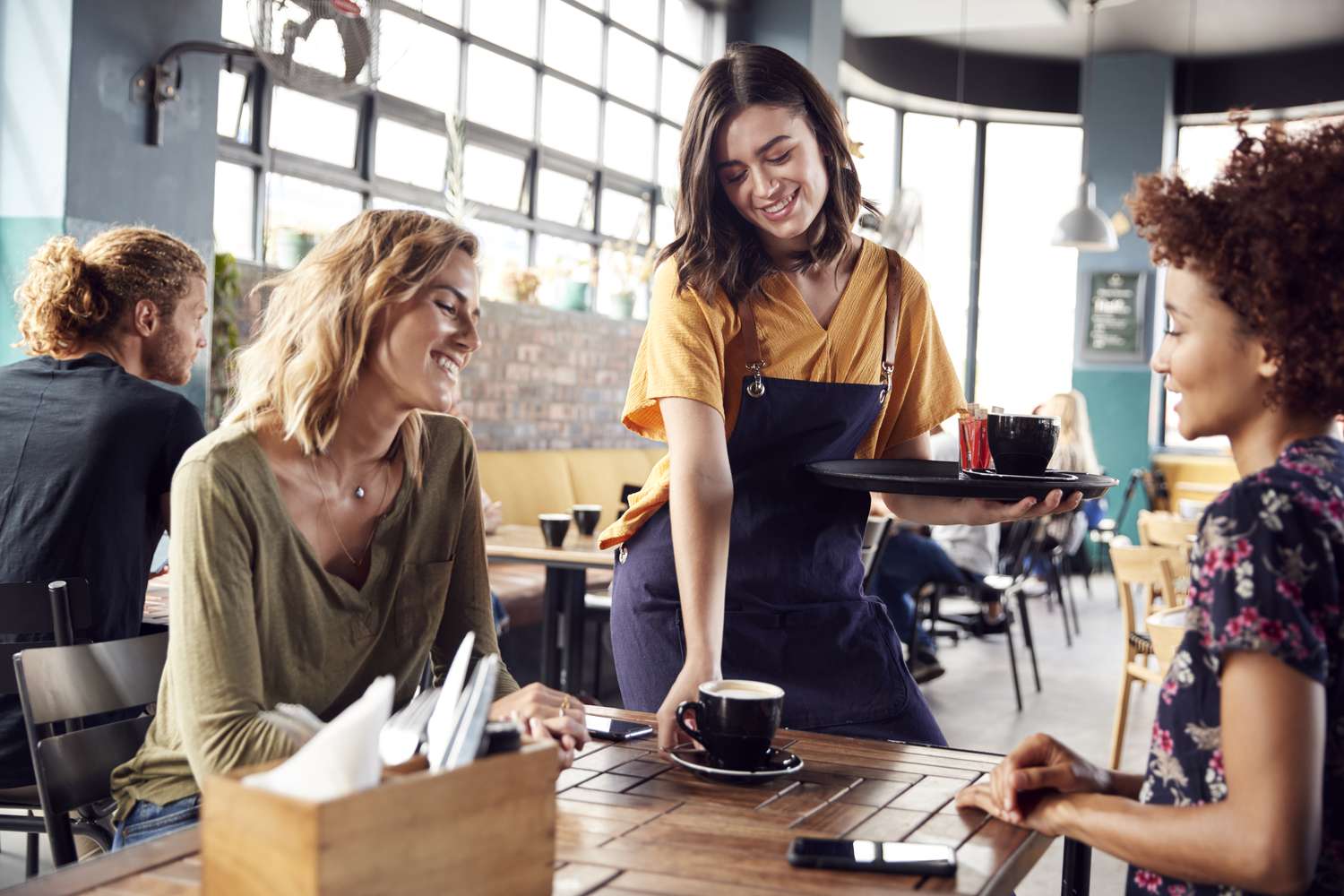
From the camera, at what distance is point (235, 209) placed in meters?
5.45

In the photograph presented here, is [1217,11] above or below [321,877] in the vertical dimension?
above

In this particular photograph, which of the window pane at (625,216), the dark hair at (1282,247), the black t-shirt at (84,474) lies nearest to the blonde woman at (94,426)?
the black t-shirt at (84,474)

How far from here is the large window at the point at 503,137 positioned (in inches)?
217

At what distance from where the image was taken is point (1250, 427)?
1.16 meters

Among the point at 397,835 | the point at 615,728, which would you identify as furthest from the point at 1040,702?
the point at 397,835

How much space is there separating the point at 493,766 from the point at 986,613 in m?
5.36

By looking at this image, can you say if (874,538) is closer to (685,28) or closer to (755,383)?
(755,383)

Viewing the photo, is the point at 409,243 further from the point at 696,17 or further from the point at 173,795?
the point at 696,17

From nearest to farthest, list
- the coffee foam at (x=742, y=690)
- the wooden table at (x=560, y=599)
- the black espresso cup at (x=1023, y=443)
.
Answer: the coffee foam at (x=742, y=690)
the black espresso cup at (x=1023, y=443)
the wooden table at (x=560, y=599)

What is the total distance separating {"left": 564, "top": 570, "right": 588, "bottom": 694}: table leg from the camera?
4.41m

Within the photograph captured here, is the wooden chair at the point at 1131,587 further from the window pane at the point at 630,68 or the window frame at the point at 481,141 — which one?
the window pane at the point at 630,68

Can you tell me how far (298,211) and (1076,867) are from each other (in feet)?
16.8

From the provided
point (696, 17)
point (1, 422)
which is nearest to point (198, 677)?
point (1, 422)

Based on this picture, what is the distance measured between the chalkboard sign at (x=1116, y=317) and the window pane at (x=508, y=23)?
19.8 ft
